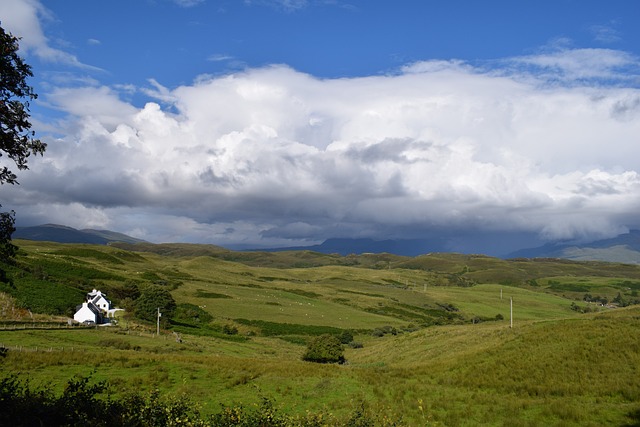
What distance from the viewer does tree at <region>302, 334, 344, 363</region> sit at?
60959mm

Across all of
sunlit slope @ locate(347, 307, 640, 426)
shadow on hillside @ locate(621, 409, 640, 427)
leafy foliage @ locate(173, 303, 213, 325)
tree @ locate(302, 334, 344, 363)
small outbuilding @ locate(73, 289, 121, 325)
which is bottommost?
leafy foliage @ locate(173, 303, 213, 325)

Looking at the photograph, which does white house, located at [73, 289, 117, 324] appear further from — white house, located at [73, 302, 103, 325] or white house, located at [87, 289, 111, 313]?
white house, located at [87, 289, 111, 313]

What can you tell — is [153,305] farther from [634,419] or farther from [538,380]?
[634,419]

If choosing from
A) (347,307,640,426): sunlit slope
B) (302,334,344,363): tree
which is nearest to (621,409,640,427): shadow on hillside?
(347,307,640,426): sunlit slope

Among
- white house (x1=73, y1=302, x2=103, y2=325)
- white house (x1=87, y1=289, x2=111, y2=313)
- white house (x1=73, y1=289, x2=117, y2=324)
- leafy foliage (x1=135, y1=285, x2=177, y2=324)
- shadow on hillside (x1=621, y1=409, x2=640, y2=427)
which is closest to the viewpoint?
shadow on hillside (x1=621, y1=409, x2=640, y2=427)

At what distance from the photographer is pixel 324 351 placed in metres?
61.1

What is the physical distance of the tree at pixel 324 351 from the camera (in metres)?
61.0

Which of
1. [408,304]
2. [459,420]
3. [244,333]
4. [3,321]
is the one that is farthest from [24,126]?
Result: [408,304]

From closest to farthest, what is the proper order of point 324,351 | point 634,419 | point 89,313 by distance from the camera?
point 634,419 → point 324,351 → point 89,313

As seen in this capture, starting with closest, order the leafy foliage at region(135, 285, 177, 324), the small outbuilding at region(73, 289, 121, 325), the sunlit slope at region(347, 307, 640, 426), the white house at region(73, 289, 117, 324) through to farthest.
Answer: the sunlit slope at region(347, 307, 640, 426) < the white house at region(73, 289, 117, 324) < the small outbuilding at region(73, 289, 121, 325) < the leafy foliage at region(135, 285, 177, 324)

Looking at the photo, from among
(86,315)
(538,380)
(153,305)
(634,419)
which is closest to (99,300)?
(153,305)

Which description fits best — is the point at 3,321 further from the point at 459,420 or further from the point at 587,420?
the point at 587,420

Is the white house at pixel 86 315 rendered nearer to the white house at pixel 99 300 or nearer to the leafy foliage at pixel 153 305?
the leafy foliage at pixel 153 305

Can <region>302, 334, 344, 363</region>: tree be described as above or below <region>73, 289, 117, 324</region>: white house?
below
